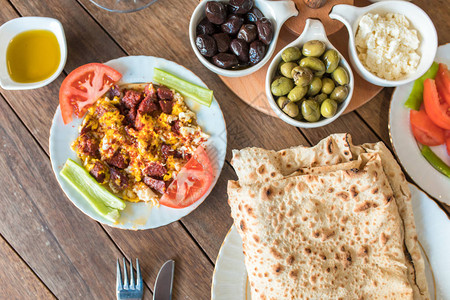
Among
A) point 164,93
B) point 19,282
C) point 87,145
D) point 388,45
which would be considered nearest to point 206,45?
point 164,93

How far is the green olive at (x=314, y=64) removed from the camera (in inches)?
64.6

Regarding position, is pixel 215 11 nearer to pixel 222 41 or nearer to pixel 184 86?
pixel 222 41

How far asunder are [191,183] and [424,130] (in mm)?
1197

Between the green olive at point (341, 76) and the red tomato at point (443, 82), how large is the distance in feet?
1.72

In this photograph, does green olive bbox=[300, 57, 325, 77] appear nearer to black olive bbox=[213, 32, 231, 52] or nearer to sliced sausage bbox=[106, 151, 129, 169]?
black olive bbox=[213, 32, 231, 52]

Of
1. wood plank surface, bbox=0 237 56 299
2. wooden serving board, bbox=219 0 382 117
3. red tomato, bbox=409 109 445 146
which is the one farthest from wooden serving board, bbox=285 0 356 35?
wood plank surface, bbox=0 237 56 299

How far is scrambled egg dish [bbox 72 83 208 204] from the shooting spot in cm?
175

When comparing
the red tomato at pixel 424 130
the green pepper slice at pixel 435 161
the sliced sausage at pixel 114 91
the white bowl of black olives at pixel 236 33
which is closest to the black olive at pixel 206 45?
the white bowl of black olives at pixel 236 33

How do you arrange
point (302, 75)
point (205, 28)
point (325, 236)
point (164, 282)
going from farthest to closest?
point (164, 282), point (205, 28), point (302, 75), point (325, 236)

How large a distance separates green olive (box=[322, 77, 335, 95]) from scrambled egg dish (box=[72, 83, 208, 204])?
623mm

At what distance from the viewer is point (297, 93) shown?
5.40 ft

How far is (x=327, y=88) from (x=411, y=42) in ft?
1.56

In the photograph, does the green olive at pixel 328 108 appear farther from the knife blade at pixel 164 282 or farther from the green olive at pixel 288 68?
the knife blade at pixel 164 282

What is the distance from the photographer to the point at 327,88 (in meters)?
1.68
